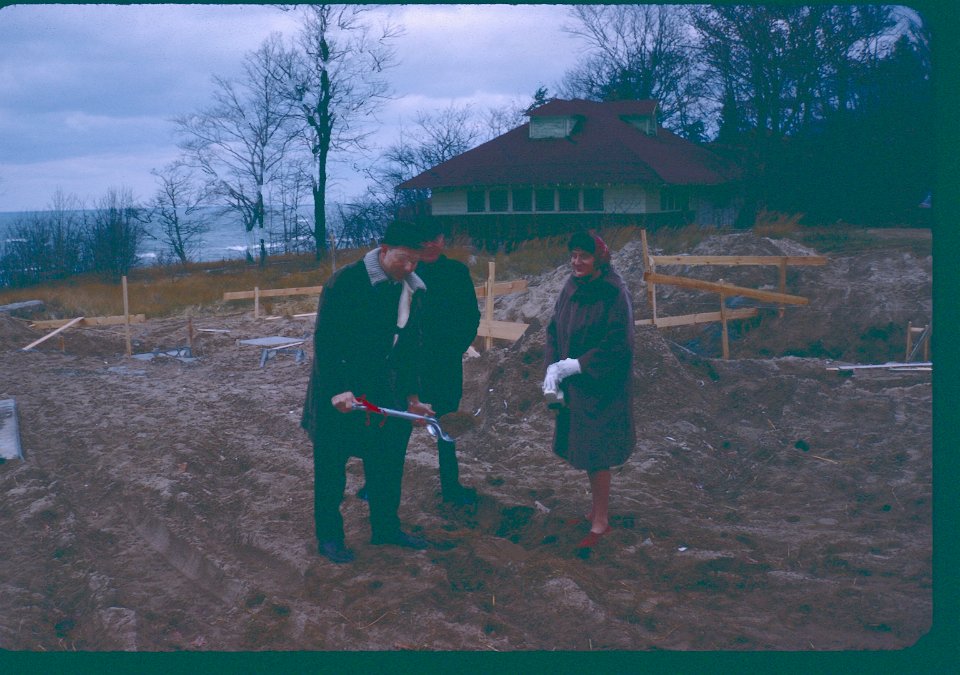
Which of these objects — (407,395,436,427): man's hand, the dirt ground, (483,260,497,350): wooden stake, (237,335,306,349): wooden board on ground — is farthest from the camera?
(237,335,306,349): wooden board on ground

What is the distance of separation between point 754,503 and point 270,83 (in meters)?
9.20

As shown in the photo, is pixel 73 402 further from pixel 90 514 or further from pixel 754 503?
pixel 754 503

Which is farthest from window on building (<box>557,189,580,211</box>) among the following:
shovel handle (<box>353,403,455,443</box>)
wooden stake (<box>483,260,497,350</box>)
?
shovel handle (<box>353,403,455,443</box>)

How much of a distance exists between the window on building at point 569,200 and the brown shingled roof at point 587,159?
428mm

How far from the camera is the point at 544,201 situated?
1978 cm

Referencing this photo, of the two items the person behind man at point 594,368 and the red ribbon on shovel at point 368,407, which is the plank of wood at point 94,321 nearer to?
the red ribbon on shovel at point 368,407

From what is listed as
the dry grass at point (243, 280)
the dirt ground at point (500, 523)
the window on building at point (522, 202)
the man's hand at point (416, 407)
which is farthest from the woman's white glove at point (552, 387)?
the window on building at point (522, 202)

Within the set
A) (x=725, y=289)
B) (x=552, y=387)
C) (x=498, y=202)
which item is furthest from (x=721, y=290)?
(x=498, y=202)

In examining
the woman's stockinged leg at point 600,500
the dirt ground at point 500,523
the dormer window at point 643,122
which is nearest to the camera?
the dirt ground at point 500,523

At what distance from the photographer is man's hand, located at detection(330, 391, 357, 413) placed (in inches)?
167

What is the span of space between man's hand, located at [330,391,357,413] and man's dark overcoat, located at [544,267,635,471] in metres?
1.26

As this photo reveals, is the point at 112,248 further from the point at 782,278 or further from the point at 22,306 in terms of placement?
the point at 782,278

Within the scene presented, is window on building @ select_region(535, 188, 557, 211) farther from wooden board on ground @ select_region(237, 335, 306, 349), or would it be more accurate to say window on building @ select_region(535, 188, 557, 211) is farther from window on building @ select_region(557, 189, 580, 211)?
wooden board on ground @ select_region(237, 335, 306, 349)

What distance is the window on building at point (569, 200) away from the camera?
64.1 feet
